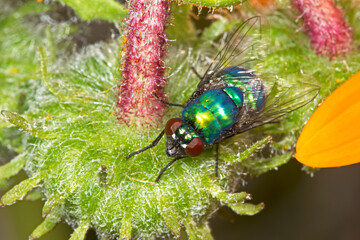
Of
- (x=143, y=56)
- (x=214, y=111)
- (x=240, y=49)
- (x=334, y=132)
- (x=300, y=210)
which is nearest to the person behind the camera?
(x=334, y=132)

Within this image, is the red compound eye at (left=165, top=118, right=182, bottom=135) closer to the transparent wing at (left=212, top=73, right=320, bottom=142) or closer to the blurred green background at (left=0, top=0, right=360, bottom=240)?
the transparent wing at (left=212, top=73, right=320, bottom=142)

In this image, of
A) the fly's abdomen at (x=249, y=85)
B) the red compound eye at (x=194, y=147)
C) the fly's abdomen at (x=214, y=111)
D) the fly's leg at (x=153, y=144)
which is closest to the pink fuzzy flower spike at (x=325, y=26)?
the fly's abdomen at (x=249, y=85)

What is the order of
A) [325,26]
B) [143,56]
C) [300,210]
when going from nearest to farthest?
[143,56] → [325,26] → [300,210]

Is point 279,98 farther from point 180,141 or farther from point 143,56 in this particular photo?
point 143,56

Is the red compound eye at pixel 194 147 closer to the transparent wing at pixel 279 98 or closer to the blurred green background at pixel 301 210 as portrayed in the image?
the transparent wing at pixel 279 98

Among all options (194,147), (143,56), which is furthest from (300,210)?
(143,56)

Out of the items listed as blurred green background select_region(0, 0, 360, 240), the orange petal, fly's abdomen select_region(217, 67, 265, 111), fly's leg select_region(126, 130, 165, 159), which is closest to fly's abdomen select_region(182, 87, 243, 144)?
fly's abdomen select_region(217, 67, 265, 111)
